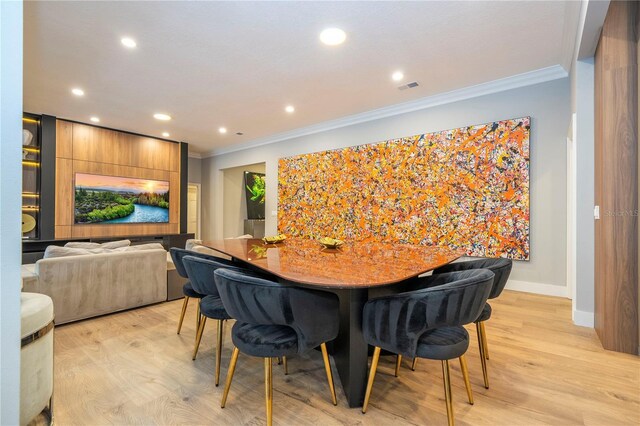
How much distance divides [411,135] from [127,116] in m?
4.70

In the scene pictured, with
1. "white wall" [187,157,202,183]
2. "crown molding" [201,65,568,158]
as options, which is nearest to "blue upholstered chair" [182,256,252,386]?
"crown molding" [201,65,568,158]

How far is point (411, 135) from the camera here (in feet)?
14.8

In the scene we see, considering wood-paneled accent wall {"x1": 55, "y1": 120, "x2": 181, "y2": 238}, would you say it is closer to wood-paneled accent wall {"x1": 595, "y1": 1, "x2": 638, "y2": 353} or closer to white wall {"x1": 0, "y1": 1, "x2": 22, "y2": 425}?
white wall {"x1": 0, "y1": 1, "x2": 22, "y2": 425}

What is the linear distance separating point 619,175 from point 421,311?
2.20 meters

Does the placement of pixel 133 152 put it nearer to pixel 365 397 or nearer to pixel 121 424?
pixel 121 424

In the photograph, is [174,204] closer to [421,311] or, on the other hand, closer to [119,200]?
[119,200]

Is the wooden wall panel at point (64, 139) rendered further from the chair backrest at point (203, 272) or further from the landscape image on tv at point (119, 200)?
the chair backrest at point (203, 272)

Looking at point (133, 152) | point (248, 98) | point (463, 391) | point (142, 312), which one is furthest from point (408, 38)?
point (133, 152)

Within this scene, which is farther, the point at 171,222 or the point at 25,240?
the point at 171,222

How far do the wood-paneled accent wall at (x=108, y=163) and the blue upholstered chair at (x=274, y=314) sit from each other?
551cm

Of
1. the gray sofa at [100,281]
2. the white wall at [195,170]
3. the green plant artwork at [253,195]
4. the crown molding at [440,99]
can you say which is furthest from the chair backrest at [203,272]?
the white wall at [195,170]

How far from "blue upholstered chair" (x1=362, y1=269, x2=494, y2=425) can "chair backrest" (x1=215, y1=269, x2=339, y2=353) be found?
24 centimetres

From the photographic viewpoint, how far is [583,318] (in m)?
2.75

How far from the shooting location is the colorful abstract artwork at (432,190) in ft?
12.2
